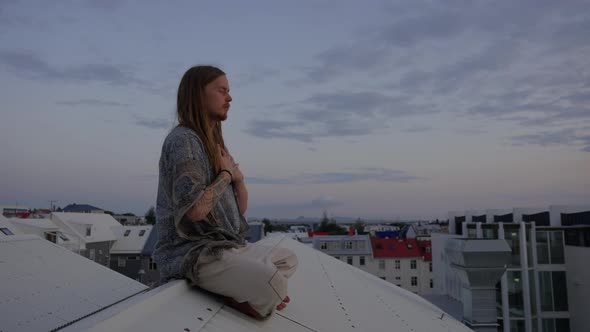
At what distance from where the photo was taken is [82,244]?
30.3 m

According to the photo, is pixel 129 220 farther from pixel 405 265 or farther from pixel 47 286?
pixel 47 286

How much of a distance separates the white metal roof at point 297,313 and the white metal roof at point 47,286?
5.12ft

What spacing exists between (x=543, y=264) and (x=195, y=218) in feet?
78.0

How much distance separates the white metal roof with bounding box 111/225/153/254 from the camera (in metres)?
34.8

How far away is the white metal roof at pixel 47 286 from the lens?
10.3 ft

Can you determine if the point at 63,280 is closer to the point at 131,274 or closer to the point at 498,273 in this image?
the point at 498,273

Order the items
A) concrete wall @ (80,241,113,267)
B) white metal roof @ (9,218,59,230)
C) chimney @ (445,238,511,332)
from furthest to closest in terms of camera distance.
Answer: concrete wall @ (80,241,113,267) < white metal roof @ (9,218,59,230) < chimney @ (445,238,511,332)

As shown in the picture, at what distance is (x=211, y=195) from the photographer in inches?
84.6

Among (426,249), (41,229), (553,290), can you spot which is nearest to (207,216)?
(553,290)

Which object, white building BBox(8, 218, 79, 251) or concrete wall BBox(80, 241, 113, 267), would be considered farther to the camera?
concrete wall BBox(80, 241, 113, 267)

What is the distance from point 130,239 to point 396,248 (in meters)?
26.5

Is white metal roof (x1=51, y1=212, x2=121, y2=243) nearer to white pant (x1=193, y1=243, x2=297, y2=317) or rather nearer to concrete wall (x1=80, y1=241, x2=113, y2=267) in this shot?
concrete wall (x1=80, y1=241, x2=113, y2=267)

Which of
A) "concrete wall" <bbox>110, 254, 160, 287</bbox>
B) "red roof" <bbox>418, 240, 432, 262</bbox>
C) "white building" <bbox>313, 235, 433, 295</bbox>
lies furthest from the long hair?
"red roof" <bbox>418, 240, 432, 262</bbox>

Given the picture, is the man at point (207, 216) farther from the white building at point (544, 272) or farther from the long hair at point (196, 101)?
the white building at point (544, 272)
